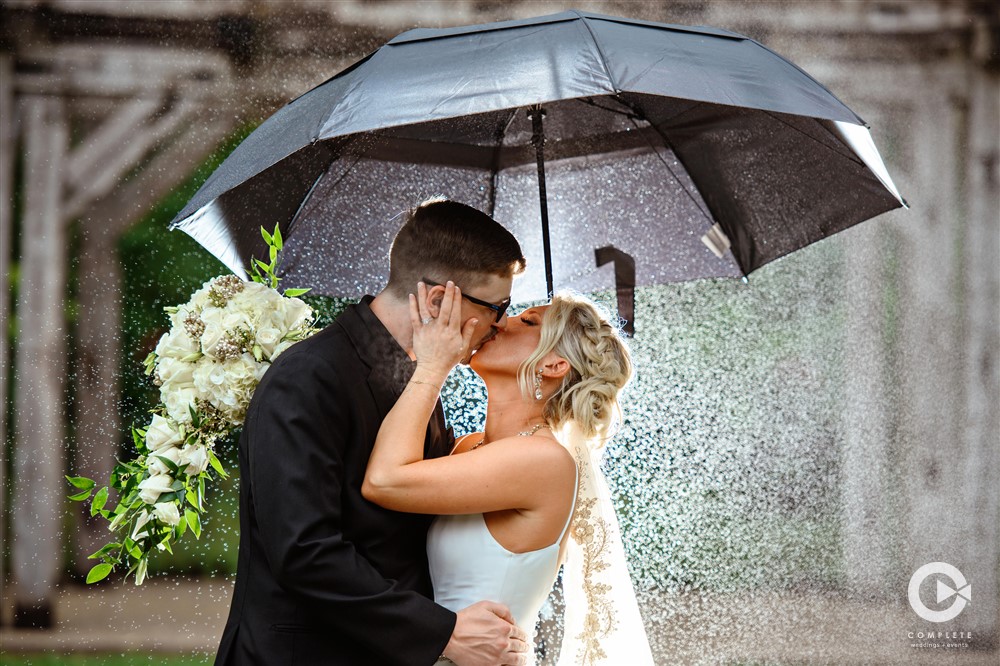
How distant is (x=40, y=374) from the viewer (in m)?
5.46

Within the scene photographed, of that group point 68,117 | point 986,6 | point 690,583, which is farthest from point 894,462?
point 68,117

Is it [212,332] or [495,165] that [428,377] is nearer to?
[212,332]

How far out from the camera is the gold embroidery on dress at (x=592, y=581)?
2.52 metres

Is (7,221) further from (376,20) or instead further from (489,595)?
(489,595)

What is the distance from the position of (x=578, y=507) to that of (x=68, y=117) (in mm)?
4382

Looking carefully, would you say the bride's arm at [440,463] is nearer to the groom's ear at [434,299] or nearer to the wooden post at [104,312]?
the groom's ear at [434,299]

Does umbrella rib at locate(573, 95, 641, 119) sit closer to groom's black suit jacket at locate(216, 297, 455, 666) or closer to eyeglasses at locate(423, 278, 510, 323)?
eyeglasses at locate(423, 278, 510, 323)

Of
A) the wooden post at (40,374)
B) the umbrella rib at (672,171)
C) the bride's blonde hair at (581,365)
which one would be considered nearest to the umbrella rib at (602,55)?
the bride's blonde hair at (581,365)

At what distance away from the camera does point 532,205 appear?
299 centimetres

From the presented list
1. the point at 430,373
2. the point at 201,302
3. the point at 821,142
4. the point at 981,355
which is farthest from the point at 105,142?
the point at 981,355

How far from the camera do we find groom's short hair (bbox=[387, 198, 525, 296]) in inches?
82.4

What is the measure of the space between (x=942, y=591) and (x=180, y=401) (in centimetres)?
470

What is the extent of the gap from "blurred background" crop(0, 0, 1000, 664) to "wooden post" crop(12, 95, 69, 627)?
0.05 feet

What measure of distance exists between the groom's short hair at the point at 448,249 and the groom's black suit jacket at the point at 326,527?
129 millimetres
